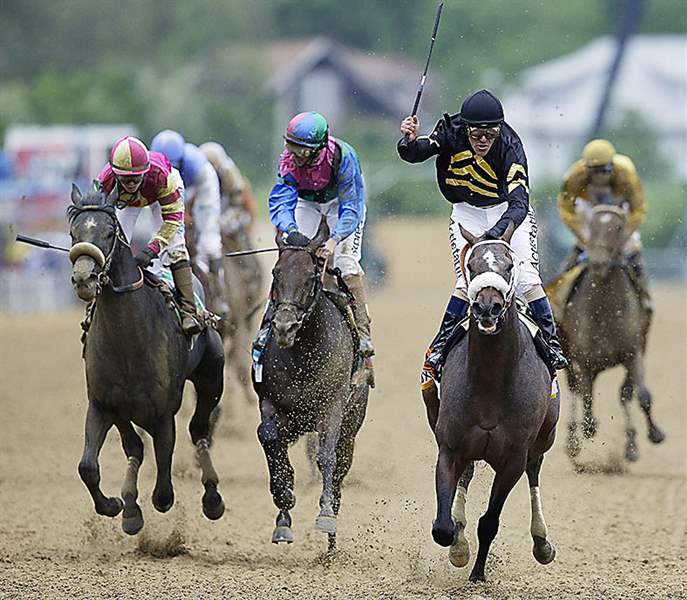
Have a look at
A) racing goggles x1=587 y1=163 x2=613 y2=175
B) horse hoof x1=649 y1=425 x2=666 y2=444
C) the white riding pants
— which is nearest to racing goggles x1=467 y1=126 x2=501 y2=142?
the white riding pants

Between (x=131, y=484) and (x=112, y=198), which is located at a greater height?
(x=112, y=198)

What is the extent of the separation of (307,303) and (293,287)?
0.55 ft

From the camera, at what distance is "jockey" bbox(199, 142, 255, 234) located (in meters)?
13.5

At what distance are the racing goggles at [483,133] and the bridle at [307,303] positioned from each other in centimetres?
115

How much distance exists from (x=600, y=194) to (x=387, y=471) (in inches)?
119

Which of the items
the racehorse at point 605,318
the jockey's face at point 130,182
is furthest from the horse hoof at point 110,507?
the racehorse at point 605,318

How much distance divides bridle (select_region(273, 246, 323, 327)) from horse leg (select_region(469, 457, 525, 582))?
1447mm

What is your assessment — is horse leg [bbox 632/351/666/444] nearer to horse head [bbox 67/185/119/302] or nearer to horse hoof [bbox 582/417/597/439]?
horse hoof [bbox 582/417/597/439]

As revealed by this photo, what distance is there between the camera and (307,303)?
8445mm

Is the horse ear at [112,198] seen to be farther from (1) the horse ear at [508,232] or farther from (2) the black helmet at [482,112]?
(1) the horse ear at [508,232]

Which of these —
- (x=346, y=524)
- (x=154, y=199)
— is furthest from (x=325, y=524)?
(x=154, y=199)

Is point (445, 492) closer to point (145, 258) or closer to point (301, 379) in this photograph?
point (301, 379)

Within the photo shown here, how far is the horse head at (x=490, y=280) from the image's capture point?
710cm

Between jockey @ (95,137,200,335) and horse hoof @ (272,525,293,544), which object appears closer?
horse hoof @ (272,525,293,544)
